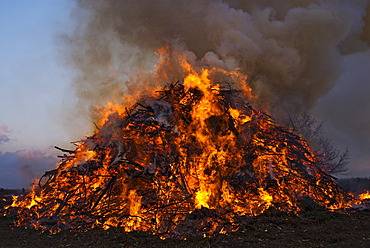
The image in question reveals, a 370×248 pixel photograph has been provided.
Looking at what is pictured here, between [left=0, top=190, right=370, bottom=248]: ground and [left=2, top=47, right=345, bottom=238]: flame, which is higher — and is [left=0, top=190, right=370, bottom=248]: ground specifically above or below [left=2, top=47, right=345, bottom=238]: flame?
below

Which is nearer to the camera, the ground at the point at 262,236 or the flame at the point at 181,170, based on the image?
the ground at the point at 262,236

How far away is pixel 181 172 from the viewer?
468 inches

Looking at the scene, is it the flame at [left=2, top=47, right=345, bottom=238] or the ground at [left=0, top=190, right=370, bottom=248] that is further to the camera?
the flame at [left=2, top=47, right=345, bottom=238]

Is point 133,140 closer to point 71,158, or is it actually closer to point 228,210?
point 71,158

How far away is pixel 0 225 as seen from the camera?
12.3 metres

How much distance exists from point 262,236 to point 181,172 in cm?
355

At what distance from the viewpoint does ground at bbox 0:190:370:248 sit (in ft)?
29.0

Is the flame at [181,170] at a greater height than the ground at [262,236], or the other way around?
the flame at [181,170]

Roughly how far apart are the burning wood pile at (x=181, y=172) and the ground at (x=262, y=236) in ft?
1.56

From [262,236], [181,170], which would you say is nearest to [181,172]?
[181,170]

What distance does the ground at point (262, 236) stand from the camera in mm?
8836

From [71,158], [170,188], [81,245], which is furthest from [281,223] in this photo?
[71,158]

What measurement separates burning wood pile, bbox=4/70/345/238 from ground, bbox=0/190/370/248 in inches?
18.7

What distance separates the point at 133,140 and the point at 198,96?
297 centimetres
